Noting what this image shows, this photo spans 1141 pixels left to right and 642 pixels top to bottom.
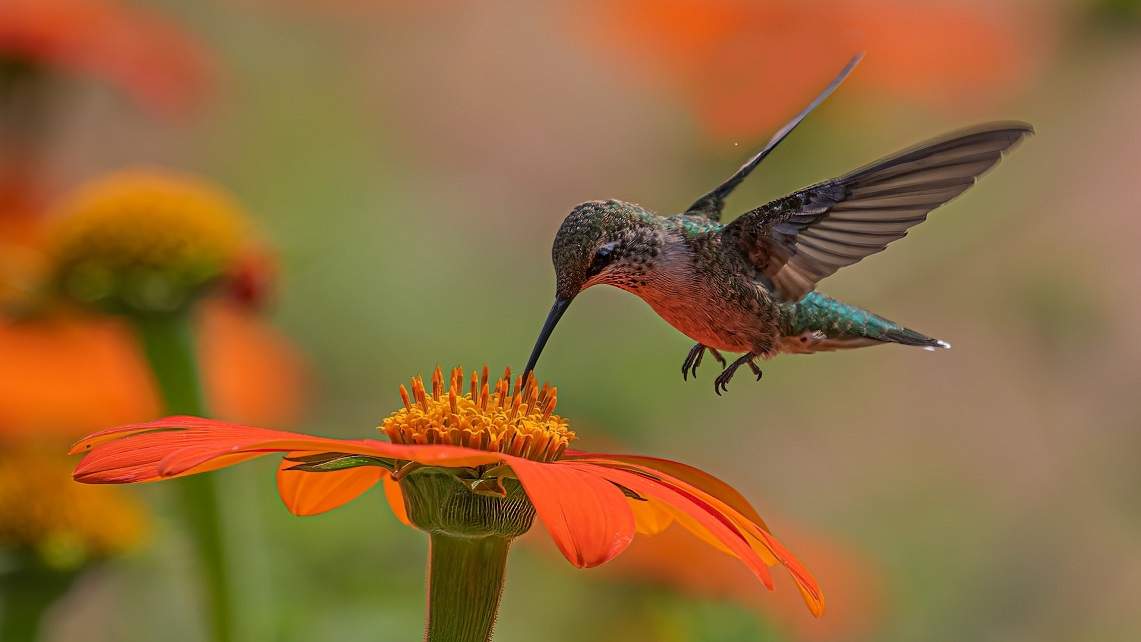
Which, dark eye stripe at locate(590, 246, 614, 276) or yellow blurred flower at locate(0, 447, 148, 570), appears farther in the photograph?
yellow blurred flower at locate(0, 447, 148, 570)

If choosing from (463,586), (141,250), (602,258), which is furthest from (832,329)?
(141,250)

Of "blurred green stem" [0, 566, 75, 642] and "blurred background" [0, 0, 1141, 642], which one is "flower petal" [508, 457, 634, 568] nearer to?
"blurred background" [0, 0, 1141, 642]

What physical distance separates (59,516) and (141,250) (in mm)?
Answer: 418

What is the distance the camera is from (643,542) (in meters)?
2.36

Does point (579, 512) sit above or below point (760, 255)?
below

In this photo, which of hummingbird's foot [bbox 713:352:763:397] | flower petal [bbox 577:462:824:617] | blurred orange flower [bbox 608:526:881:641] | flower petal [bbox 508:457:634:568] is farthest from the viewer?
blurred orange flower [bbox 608:526:881:641]

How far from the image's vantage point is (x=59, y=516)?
1.69 m

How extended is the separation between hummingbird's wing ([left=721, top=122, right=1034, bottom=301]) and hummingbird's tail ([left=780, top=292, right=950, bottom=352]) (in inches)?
3.9

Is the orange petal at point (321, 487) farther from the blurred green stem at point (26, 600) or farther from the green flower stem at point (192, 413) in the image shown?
the blurred green stem at point (26, 600)

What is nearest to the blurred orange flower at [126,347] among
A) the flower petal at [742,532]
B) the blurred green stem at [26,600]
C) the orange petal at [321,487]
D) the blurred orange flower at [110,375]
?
the blurred orange flower at [110,375]

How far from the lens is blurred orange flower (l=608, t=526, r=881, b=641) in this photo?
2.29 m

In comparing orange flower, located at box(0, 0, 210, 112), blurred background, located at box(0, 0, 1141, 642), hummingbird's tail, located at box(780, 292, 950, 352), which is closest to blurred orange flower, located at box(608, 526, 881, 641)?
blurred background, located at box(0, 0, 1141, 642)

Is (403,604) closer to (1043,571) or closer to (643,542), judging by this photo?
(643,542)

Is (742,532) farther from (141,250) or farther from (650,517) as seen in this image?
(141,250)
